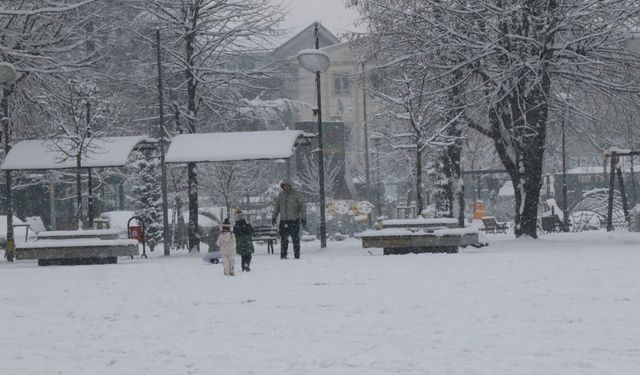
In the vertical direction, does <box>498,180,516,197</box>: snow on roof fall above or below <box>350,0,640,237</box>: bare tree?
below

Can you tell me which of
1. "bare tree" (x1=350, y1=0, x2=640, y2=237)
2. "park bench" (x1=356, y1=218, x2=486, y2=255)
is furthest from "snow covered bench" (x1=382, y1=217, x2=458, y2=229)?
"bare tree" (x1=350, y1=0, x2=640, y2=237)

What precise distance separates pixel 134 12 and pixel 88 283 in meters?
17.3

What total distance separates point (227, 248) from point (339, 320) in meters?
7.05

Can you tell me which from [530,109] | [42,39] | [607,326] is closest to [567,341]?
[607,326]

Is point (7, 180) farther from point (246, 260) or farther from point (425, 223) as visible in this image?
point (425, 223)

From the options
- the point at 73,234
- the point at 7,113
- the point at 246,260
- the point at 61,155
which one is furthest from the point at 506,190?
the point at 246,260

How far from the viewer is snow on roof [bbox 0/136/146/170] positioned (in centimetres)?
2362

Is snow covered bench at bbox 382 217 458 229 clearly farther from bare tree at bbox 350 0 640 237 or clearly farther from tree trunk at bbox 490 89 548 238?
tree trunk at bbox 490 89 548 238

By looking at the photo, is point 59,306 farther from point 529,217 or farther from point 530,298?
point 529,217

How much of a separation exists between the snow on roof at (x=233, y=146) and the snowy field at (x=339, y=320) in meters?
6.57

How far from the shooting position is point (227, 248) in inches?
635

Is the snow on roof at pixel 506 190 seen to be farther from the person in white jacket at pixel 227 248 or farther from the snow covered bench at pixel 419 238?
the person in white jacket at pixel 227 248

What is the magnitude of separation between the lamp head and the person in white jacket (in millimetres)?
7872

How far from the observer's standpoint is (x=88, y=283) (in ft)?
49.6
